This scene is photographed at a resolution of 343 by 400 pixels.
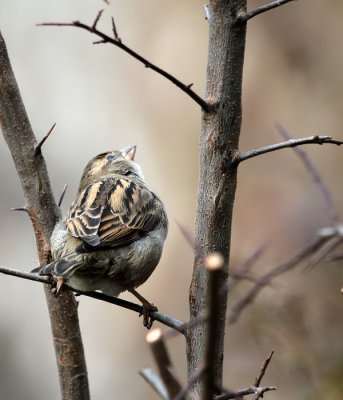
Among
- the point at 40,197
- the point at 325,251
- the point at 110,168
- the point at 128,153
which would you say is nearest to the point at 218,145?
the point at 325,251

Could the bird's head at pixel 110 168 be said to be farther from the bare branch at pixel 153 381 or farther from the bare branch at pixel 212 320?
the bare branch at pixel 212 320

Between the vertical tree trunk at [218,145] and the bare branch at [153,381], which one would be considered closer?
the bare branch at [153,381]

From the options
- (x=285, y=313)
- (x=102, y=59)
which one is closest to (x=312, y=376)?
(x=285, y=313)

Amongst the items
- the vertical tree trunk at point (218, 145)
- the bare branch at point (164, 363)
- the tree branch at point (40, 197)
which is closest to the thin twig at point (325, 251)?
the bare branch at point (164, 363)

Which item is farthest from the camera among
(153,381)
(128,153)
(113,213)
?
(128,153)

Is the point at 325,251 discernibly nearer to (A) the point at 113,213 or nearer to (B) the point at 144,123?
(A) the point at 113,213

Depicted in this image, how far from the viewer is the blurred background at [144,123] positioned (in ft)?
33.7

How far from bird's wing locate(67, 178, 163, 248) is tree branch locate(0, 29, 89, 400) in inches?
13.9

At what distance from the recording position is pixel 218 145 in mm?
3264

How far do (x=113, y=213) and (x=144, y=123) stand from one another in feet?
19.3

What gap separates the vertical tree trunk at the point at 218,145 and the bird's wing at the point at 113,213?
4.54 feet

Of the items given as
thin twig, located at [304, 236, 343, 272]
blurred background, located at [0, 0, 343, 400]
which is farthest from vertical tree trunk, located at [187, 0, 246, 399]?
blurred background, located at [0, 0, 343, 400]

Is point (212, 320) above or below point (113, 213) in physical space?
below

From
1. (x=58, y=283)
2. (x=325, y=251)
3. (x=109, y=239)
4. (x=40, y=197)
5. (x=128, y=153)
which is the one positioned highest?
(x=128, y=153)
